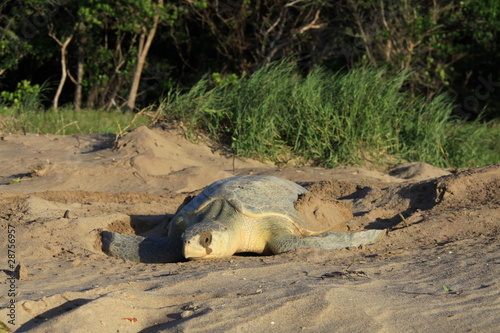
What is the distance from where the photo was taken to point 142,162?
5.47 meters

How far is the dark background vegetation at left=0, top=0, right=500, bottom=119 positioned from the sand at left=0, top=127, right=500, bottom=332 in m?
4.37

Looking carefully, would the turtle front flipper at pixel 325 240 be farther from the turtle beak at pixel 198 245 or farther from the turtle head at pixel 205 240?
the turtle beak at pixel 198 245

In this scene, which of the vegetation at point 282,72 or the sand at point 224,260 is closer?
the sand at point 224,260

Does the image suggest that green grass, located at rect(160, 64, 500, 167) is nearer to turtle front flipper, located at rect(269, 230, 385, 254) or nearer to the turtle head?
turtle front flipper, located at rect(269, 230, 385, 254)

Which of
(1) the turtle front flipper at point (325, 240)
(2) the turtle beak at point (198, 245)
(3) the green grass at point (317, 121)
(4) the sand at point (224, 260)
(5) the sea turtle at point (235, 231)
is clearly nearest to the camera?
(4) the sand at point (224, 260)

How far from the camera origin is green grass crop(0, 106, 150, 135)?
6957 mm

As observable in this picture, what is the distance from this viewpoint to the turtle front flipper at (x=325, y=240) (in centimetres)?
353

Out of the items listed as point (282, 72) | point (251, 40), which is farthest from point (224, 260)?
point (251, 40)

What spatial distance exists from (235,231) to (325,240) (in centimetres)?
53

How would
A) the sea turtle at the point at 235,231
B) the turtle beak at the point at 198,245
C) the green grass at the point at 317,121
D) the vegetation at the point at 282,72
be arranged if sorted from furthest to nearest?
the vegetation at the point at 282,72, the green grass at the point at 317,121, the sea turtle at the point at 235,231, the turtle beak at the point at 198,245

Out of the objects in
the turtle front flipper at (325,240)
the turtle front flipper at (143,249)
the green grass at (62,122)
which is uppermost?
the turtle front flipper at (325,240)

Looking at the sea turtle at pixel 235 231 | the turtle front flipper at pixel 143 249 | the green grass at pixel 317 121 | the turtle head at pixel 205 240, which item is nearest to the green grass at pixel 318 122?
the green grass at pixel 317 121

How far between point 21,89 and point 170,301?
9028mm

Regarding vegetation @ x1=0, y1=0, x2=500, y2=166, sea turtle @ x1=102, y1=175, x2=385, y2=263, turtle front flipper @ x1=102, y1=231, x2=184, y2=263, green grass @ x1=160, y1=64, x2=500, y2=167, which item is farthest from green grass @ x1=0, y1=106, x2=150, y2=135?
turtle front flipper @ x1=102, y1=231, x2=184, y2=263
